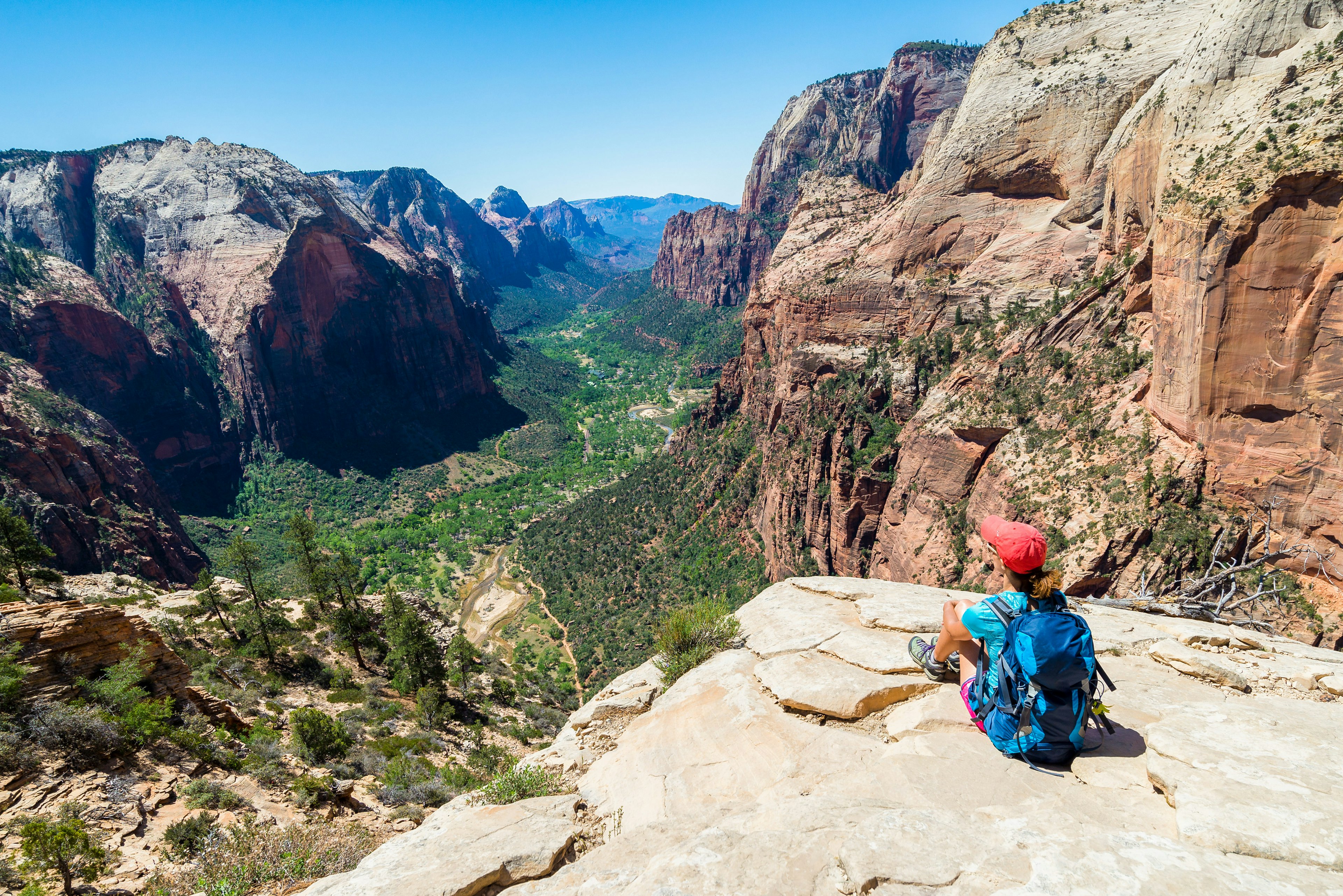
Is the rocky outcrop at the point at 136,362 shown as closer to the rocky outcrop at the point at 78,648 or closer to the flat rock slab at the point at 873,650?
the rocky outcrop at the point at 78,648

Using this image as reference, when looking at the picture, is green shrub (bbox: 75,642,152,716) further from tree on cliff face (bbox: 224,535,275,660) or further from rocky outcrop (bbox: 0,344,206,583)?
rocky outcrop (bbox: 0,344,206,583)

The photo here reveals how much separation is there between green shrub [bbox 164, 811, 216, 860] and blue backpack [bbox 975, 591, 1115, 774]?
1241 centimetres

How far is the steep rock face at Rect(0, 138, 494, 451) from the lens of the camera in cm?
9012

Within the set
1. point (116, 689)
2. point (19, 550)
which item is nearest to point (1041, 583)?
point (116, 689)

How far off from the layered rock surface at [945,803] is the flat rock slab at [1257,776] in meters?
0.02

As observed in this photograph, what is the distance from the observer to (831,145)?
16150cm

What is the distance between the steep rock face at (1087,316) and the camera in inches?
742

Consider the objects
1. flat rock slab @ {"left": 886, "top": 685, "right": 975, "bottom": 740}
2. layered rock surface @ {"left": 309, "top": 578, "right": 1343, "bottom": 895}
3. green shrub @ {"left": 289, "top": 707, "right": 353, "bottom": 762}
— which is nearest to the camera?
layered rock surface @ {"left": 309, "top": 578, "right": 1343, "bottom": 895}

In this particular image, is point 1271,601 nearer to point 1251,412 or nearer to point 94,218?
point 1251,412

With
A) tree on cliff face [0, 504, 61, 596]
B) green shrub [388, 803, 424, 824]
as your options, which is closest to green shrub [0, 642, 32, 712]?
green shrub [388, 803, 424, 824]

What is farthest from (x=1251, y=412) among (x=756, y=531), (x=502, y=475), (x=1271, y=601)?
(x=502, y=475)

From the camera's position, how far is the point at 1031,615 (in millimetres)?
5625

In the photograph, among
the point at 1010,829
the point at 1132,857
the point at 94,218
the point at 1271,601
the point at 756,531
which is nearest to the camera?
the point at 1132,857

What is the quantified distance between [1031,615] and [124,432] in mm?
100641
